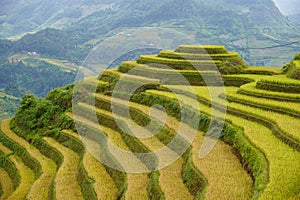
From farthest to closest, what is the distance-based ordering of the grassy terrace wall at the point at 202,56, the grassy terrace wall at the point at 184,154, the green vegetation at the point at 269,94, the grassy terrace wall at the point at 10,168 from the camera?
the grassy terrace wall at the point at 202,56
the grassy terrace wall at the point at 10,168
the green vegetation at the point at 269,94
the grassy terrace wall at the point at 184,154

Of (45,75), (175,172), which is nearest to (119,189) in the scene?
(175,172)

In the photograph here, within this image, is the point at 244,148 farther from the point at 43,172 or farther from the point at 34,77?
the point at 34,77

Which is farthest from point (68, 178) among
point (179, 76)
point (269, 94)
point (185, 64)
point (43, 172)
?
point (185, 64)

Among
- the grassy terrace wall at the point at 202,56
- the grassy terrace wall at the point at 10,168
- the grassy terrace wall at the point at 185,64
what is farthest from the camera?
the grassy terrace wall at the point at 202,56

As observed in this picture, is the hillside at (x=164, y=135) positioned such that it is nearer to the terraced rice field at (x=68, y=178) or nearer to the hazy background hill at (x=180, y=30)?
the terraced rice field at (x=68, y=178)

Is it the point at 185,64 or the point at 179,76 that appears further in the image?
the point at 185,64

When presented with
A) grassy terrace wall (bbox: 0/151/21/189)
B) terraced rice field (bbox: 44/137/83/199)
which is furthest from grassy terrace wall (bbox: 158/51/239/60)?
grassy terrace wall (bbox: 0/151/21/189)

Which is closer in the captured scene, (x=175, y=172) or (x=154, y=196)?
(x=154, y=196)

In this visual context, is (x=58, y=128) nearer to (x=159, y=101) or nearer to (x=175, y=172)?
(x=159, y=101)

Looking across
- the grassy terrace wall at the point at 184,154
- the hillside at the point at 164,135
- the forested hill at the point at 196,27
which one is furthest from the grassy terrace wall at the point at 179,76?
the forested hill at the point at 196,27
